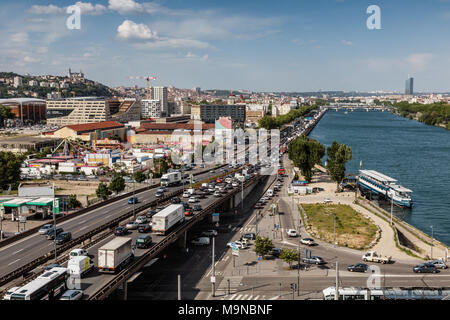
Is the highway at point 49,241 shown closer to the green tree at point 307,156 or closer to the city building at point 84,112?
the green tree at point 307,156

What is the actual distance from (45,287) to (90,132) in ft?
153

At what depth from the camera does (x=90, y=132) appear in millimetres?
52625

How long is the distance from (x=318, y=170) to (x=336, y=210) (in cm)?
1341

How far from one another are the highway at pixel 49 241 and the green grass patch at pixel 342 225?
8.51m

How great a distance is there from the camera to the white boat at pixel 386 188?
24719mm

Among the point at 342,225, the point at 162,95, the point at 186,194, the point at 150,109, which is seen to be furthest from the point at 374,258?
the point at 162,95

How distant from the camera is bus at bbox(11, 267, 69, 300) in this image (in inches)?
318

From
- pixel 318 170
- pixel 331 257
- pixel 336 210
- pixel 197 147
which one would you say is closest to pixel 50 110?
pixel 197 147

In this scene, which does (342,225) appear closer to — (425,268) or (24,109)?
(425,268)

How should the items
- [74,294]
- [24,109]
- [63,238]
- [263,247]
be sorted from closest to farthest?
1. [74,294]
2. [63,238]
3. [263,247]
4. [24,109]

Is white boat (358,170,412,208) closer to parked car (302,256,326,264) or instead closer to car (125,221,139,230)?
parked car (302,256,326,264)

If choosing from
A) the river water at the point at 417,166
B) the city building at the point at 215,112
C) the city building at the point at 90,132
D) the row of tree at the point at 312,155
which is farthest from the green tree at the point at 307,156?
the city building at the point at 215,112

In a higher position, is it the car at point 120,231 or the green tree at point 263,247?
the car at point 120,231
